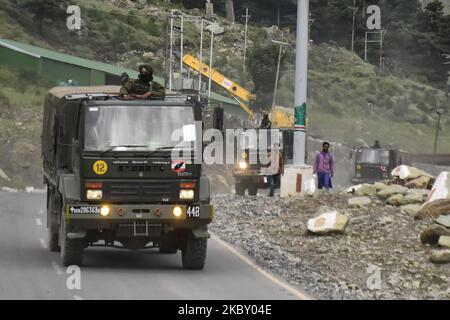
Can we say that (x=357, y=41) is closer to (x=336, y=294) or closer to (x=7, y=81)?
(x=7, y=81)

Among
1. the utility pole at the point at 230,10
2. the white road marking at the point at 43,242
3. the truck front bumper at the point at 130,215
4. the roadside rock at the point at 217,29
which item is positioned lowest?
the white road marking at the point at 43,242

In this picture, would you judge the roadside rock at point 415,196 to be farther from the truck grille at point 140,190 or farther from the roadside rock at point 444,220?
the truck grille at point 140,190

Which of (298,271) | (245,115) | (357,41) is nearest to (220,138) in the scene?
(298,271)

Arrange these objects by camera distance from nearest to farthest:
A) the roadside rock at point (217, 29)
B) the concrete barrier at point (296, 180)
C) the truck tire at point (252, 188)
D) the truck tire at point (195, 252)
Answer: the truck tire at point (195, 252) < the concrete barrier at point (296, 180) < the truck tire at point (252, 188) < the roadside rock at point (217, 29)

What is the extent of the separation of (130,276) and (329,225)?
7.72 metres

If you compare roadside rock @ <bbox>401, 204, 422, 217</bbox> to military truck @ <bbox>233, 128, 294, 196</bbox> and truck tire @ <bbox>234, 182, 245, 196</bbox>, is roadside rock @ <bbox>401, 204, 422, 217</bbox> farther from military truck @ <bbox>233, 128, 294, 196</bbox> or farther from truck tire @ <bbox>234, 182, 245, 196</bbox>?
truck tire @ <bbox>234, 182, 245, 196</bbox>

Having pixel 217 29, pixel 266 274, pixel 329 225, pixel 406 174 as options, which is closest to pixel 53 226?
pixel 266 274

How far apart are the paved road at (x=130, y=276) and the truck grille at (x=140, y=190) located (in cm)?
121

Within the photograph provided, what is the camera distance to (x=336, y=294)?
52.7 ft

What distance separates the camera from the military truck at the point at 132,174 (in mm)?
17250

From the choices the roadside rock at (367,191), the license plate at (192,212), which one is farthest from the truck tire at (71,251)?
the roadside rock at (367,191)

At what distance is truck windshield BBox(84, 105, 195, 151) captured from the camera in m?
17.3

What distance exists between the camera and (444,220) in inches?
910
